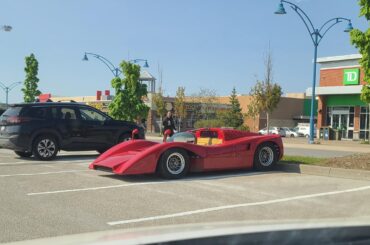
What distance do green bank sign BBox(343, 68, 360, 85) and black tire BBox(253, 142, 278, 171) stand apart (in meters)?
32.1

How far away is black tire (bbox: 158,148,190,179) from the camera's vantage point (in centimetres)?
1013

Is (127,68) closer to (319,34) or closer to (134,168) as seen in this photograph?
(319,34)

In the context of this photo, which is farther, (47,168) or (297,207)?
(47,168)

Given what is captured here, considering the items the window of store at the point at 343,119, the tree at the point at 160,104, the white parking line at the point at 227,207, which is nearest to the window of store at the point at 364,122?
the window of store at the point at 343,119

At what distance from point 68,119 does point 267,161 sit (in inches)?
237

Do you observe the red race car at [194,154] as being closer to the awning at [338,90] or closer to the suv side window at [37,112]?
the suv side window at [37,112]

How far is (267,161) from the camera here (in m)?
11.7

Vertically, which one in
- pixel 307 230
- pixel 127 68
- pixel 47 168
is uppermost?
pixel 127 68

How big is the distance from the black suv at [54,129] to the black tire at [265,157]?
5251mm

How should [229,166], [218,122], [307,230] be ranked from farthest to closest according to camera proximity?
[218,122], [229,166], [307,230]

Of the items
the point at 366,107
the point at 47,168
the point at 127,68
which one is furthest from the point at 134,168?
the point at 366,107

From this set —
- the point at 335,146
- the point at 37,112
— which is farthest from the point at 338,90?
the point at 37,112

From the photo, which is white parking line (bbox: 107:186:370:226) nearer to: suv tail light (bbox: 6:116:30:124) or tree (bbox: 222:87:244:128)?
suv tail light (bbox: 6:116:30:124)

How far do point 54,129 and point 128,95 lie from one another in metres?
23.3
